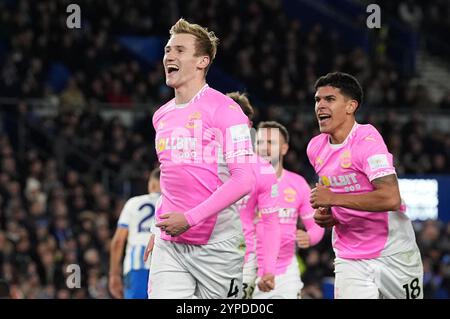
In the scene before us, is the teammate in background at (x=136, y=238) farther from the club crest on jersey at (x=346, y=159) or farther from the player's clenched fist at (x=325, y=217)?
the club crest on jersey at (x=346, y=159)

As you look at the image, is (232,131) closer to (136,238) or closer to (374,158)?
(374,158)

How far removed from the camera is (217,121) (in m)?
6.31

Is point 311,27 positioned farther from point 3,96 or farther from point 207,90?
point 207,90

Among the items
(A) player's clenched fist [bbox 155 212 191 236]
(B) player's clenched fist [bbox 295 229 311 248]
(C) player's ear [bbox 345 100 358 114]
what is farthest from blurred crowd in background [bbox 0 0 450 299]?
(A) player's clenched fist [bbox 155 212 191 236]

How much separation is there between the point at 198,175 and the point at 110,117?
12.0 m

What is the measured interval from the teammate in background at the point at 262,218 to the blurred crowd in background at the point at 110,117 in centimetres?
381

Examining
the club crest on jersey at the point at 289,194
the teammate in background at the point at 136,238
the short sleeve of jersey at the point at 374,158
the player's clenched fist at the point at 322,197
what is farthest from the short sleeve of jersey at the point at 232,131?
the teammate in background at the point at 136,238

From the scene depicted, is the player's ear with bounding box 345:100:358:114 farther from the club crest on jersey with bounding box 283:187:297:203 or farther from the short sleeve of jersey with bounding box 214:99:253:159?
the club crest on jersey with bounding box 283:187:297:203

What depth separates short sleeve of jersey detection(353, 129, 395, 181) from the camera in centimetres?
672

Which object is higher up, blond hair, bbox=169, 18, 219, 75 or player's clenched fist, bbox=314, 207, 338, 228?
blond hair, bbox=169, 18, 219, 75

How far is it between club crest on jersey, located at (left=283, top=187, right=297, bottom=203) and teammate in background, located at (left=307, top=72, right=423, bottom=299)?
1.73 meters

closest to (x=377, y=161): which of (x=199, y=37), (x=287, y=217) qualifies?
(x=199, y=37)

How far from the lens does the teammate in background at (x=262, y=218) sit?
7.93m

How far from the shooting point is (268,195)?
26.6 ft
